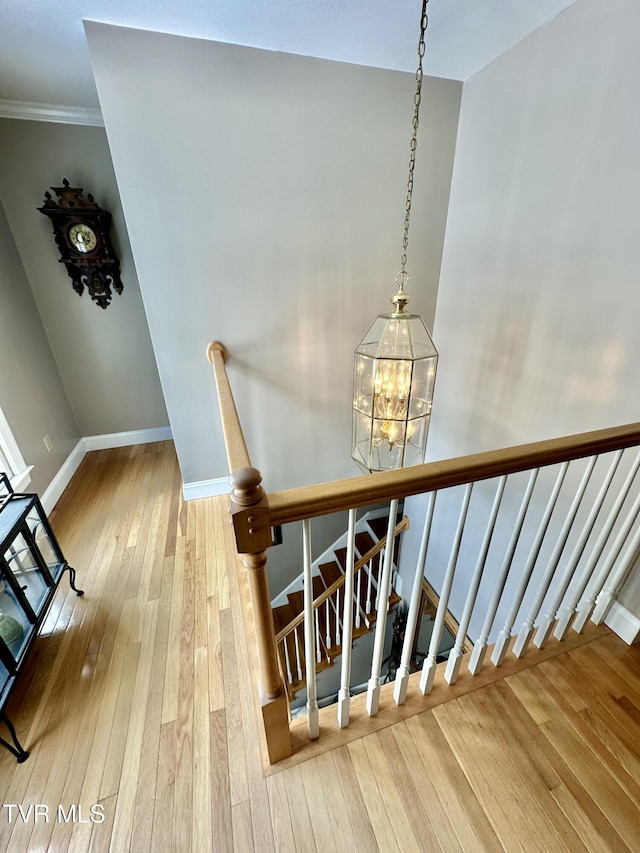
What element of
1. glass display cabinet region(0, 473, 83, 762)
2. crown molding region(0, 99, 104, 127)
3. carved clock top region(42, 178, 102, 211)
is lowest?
glass display cabinet region(0, 473, 83, 762)

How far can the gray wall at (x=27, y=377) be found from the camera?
2.40 m

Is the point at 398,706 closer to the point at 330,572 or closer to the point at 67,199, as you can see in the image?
the point at 330,572

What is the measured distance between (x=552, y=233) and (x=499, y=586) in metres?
1.71

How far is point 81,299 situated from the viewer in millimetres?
3010

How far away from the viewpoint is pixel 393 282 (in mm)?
2531

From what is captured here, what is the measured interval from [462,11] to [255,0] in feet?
3.14

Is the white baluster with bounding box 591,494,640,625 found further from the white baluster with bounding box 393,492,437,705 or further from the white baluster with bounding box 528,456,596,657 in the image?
the white baluster with bounding box 393,492,437,705

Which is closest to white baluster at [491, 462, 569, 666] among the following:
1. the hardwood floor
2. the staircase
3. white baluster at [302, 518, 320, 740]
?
the hardwood floor

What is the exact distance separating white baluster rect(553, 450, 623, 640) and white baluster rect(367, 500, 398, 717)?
28.3 inches

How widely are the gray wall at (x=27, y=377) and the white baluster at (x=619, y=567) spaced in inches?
131

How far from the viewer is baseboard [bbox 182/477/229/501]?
2.62 metres

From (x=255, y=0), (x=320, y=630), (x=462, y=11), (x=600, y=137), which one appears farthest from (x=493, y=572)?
(x=255, y=0)

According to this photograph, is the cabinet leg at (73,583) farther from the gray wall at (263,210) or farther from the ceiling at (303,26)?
the ceiling at (303,26)

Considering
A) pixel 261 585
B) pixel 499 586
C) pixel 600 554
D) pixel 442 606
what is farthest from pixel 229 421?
pixel 600 554
